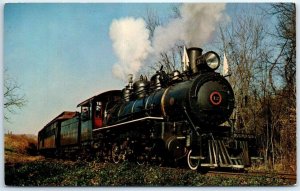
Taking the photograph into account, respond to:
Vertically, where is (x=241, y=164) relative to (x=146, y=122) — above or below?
below

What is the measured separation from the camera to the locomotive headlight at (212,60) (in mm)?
→ 9445

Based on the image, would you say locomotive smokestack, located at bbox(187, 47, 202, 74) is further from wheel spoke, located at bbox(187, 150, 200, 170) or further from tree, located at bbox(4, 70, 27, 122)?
tree, located at bbox(4, 70, 27, 122)

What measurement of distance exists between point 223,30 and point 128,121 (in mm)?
2869

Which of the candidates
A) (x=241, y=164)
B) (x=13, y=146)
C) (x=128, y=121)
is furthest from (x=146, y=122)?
(x=13, y=146)

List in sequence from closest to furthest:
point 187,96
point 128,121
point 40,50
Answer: point 187,96
point 40,50
point 128,121

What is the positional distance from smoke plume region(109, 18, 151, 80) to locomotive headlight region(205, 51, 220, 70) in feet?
4.46

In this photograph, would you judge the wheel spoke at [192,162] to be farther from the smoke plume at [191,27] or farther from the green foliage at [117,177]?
the smoke plume at [191,27]

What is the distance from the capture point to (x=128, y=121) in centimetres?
1066

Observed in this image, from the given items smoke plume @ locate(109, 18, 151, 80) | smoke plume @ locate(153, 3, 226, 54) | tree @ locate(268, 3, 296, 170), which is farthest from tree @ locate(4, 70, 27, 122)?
tree @ locate(268, 3, 296, 170)

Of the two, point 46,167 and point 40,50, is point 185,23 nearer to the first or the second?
point 40,50

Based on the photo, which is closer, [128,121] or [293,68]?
[293,68]

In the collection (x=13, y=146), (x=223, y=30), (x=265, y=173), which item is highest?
(x=223, y=30)

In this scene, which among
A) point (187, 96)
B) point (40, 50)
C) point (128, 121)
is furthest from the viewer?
point (128, 121)

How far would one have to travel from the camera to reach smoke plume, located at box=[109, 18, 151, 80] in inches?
386
